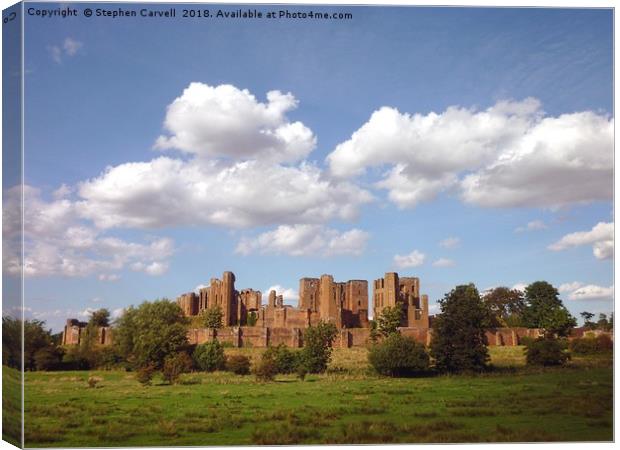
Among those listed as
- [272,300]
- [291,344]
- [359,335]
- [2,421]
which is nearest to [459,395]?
[291,344]

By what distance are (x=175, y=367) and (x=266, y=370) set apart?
296 cm

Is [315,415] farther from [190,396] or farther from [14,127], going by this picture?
[14,127]

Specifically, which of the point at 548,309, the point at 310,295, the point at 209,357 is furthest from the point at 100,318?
the point at 310,295

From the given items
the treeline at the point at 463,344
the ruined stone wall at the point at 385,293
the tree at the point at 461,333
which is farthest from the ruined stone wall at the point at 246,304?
the tree at the point at 461,333

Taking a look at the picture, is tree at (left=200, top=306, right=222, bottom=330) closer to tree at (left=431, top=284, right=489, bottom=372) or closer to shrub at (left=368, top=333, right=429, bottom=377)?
shrub at (left=368, top=333, right=429, bottom=377)

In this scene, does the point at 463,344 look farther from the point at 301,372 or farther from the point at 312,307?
the point at 312,307

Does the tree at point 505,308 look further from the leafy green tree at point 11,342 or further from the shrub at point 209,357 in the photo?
the leafy green tree at point 11,342

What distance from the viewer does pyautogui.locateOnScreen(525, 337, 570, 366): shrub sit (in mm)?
19628

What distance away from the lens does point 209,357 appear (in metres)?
20.1

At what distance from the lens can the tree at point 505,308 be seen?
24745 mm

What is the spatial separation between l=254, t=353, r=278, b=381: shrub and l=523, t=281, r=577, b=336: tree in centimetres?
850

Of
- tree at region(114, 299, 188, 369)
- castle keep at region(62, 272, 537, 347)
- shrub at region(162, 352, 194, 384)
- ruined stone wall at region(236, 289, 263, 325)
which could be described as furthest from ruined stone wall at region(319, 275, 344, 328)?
tree at region(114, 299, 188, 369)

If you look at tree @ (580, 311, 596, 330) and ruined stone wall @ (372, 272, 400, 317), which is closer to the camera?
tree @ (580, 311, 596, 330)

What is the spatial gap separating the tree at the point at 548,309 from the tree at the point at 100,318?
12.2 m
